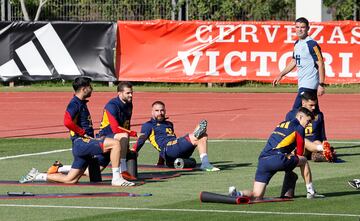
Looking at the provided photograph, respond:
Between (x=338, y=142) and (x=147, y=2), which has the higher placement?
(x=147, y=2)

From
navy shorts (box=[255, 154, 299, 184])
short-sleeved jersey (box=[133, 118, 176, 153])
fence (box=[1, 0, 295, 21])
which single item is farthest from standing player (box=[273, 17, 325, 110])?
fence (box=[1, 0, 295, 21])

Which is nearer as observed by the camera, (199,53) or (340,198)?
(340,198)

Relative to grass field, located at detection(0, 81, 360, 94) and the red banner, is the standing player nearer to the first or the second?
grass field, located at detection(0, 81, 360, 94)

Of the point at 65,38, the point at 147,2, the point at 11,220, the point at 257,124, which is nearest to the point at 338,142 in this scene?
the point at 257,124

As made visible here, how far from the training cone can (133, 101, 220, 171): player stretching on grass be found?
3458mm

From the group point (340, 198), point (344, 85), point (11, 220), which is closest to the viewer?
point (11, 220)

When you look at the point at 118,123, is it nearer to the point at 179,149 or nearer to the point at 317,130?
the point at 179,149

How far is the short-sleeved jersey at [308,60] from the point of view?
61.9ft

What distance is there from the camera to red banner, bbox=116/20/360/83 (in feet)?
117

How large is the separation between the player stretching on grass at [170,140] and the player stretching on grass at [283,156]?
3.43 m

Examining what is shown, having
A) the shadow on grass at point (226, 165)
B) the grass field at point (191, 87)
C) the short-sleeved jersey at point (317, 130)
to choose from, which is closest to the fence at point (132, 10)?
the grass field at point (191, 87)

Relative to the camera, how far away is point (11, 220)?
12586 mm

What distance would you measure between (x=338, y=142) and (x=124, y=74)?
1580 centimetres

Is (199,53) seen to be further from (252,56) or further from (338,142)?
(338,142)
